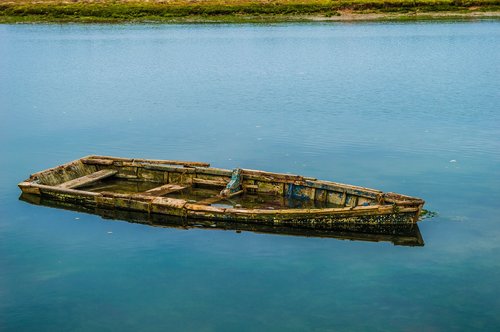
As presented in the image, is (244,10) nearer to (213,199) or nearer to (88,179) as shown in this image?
(88,179)

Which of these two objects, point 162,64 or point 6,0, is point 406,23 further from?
point 6,0

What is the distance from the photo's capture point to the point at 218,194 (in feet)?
64.7

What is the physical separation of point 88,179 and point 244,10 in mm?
67011

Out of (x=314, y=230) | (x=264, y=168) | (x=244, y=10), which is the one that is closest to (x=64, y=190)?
(x=264, y=168)

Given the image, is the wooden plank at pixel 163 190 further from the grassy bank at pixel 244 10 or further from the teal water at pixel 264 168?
the grassy bank at pixel 244 10

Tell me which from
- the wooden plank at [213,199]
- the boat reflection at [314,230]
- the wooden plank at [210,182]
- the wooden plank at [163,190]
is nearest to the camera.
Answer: the boat reflection at [314,230]

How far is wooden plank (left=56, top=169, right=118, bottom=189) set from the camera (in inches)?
808

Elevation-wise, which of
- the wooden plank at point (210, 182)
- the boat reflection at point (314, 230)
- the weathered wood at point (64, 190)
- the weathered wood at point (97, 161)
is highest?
the weathered wood at point (97, 161)

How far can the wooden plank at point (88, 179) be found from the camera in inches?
808

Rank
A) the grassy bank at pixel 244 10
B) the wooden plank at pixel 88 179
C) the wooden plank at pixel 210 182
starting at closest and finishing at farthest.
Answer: the wooden plank at pixel 210 182 → the wooden plank at pixel 88 179 → the grassy bank at pixel 244 10

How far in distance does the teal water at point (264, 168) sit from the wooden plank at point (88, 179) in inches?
41.4

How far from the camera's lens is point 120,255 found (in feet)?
54.6

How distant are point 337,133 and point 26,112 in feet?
52.5

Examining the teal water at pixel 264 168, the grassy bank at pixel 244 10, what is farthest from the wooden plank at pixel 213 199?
the grassy bank at pixel 244 10
